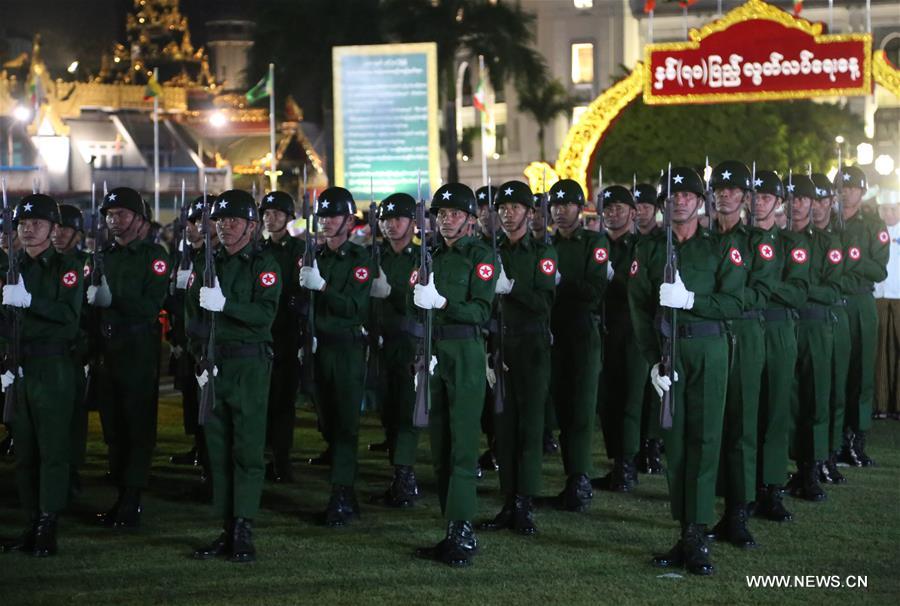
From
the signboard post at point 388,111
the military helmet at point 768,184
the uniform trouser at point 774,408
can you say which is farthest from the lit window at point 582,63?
the uniform trouser at point 774,408

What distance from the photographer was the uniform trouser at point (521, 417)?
392 inches

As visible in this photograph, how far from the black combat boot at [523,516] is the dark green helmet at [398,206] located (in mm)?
2223

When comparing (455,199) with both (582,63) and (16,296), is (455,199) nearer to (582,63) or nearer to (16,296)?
(16,296)

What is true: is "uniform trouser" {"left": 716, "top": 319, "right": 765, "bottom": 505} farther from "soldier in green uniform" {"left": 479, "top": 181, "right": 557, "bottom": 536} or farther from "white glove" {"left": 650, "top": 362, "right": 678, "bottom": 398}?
"soldier in green uniform" {"left": 479, "top": 181, "right": 557, "bottom": 536}

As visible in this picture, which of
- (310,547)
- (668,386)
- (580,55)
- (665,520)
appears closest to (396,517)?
(310,547)

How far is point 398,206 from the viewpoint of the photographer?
10.5m

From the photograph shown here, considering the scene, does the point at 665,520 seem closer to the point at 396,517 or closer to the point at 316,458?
the point at 396,517

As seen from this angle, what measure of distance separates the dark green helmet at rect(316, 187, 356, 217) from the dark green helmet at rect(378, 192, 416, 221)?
281 millimetres

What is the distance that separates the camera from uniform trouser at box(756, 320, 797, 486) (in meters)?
10.4

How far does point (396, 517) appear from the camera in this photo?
10.5m

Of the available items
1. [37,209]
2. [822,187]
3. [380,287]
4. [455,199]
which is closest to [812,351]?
[822,187]

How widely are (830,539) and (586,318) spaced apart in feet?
8.55

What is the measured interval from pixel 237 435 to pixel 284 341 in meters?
2.97

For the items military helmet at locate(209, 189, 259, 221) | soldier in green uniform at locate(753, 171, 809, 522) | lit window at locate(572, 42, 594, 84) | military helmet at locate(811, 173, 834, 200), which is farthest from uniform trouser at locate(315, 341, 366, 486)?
lit window at locate(572, 42, 594, 84)
